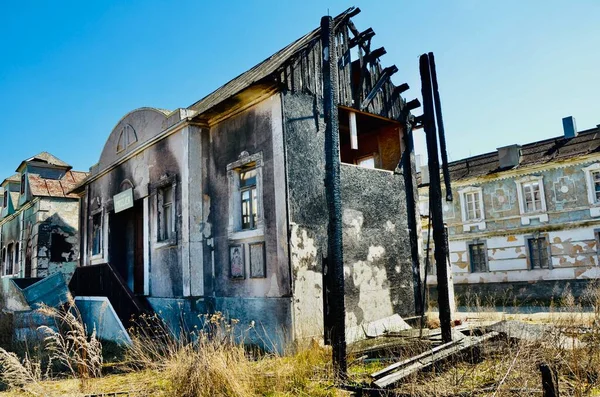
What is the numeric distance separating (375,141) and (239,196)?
4426mm

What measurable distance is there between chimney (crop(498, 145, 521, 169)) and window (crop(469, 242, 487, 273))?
13.9 ft

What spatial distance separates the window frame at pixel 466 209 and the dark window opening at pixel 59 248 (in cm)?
1942

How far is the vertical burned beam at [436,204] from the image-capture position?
797cm

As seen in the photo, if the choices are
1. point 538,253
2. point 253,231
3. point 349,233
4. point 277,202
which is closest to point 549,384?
point 277,202

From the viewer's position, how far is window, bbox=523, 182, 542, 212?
22.1 meters

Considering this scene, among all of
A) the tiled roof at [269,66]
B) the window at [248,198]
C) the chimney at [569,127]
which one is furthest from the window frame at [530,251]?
the window at [248,198]

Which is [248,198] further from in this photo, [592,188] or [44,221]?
[592,188]

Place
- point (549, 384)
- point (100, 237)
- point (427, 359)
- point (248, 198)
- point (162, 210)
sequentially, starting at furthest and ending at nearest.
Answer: point (100, 237)
point (162, 210)
point (248, 198)
point (427, 359)
point (549, 384)

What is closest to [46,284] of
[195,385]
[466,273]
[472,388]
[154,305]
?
[154,305]

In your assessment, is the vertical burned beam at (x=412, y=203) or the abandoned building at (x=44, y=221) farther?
the abandoned building at (x=44, y=221)

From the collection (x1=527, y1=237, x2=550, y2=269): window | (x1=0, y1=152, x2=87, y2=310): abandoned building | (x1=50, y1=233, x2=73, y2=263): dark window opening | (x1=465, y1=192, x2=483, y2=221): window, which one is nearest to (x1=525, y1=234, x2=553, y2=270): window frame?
(x1=527, y1=237, x2=550, y2=269): window

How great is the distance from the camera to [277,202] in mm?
9375

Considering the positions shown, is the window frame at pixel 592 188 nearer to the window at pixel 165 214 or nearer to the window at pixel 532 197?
the window at pixel 532 197

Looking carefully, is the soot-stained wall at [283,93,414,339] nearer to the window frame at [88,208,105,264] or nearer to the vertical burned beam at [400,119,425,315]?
the vertical burned beam at [400,119,425,315]
